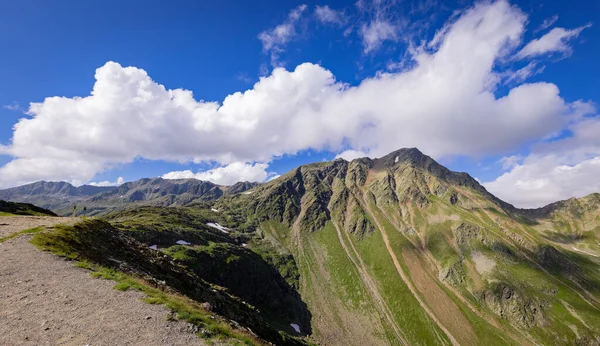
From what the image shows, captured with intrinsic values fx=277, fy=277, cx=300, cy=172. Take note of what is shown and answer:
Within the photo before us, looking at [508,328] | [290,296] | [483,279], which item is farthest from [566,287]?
[290,296]

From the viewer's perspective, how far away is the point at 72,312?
58.0ft

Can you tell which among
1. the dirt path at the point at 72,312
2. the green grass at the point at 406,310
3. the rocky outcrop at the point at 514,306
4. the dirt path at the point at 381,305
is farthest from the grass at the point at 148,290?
the rocky outcrop at the point at 514,306

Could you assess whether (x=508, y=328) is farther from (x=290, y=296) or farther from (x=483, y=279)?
(x=290, y=296)

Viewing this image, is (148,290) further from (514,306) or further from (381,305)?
(514,306)

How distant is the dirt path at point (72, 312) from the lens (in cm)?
1510

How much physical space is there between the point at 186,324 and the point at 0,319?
1029 cm

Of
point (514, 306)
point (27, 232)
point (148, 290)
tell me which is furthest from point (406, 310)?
point (27, 232)

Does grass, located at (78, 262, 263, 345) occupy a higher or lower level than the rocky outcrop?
higher

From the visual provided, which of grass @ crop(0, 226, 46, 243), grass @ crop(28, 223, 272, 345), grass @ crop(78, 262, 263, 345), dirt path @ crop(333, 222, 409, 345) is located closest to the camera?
grass @ crop(78, 262, 263, 345)

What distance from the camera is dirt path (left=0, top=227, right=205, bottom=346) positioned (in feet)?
49.5

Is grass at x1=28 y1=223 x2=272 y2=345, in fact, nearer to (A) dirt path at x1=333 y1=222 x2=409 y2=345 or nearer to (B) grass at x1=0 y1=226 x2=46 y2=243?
(B) grass at x1=0 y1=226 x2=46 y2=243

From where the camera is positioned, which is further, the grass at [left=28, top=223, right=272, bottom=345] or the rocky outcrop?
the rocky outcrop

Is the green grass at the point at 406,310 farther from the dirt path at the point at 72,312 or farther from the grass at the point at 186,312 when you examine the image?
the dirt path at the point at 72,312

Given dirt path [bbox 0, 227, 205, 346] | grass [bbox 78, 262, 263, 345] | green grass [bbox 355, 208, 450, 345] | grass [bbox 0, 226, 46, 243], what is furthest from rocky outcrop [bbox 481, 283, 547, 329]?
grass [bbox 0, 226, 46, 243]
